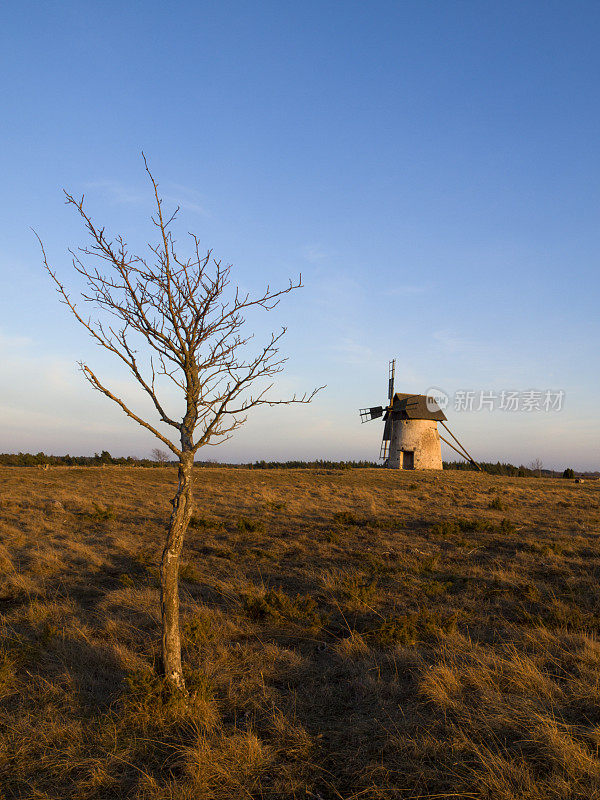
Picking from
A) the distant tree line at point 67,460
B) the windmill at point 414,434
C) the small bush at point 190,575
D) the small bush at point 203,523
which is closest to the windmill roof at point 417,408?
the windmill at point 414,434

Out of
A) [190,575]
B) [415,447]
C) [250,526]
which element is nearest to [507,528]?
[250,526]

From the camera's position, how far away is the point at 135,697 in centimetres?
468

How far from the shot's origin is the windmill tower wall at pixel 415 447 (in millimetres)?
45200

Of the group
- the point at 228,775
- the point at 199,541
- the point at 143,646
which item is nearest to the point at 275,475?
the point at 199,541

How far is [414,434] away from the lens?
45531mm

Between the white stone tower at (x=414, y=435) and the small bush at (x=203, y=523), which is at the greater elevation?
the white stone tower at (x=414, y=435)

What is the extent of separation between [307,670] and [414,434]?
41348 millimetres

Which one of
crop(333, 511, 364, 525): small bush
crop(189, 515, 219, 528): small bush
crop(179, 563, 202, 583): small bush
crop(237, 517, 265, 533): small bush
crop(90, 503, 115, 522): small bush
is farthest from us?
crop(333, 511, 364, 525): small bush

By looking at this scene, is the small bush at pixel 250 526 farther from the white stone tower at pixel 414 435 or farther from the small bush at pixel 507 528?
the white stone tower at pixel 414 435

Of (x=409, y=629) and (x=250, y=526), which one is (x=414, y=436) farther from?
(x=409, y=629)

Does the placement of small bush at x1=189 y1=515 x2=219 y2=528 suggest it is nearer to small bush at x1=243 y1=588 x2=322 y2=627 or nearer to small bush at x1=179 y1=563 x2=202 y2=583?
small bush at x1=179 y1=563 x2=202 y2=583

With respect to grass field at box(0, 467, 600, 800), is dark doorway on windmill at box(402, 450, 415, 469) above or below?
above

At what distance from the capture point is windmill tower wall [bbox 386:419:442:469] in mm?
45200

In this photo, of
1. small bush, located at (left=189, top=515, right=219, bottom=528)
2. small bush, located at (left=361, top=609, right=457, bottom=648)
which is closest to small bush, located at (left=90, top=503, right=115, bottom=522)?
small bush, located at (left=189, top=515, right=219, bottom=528)
